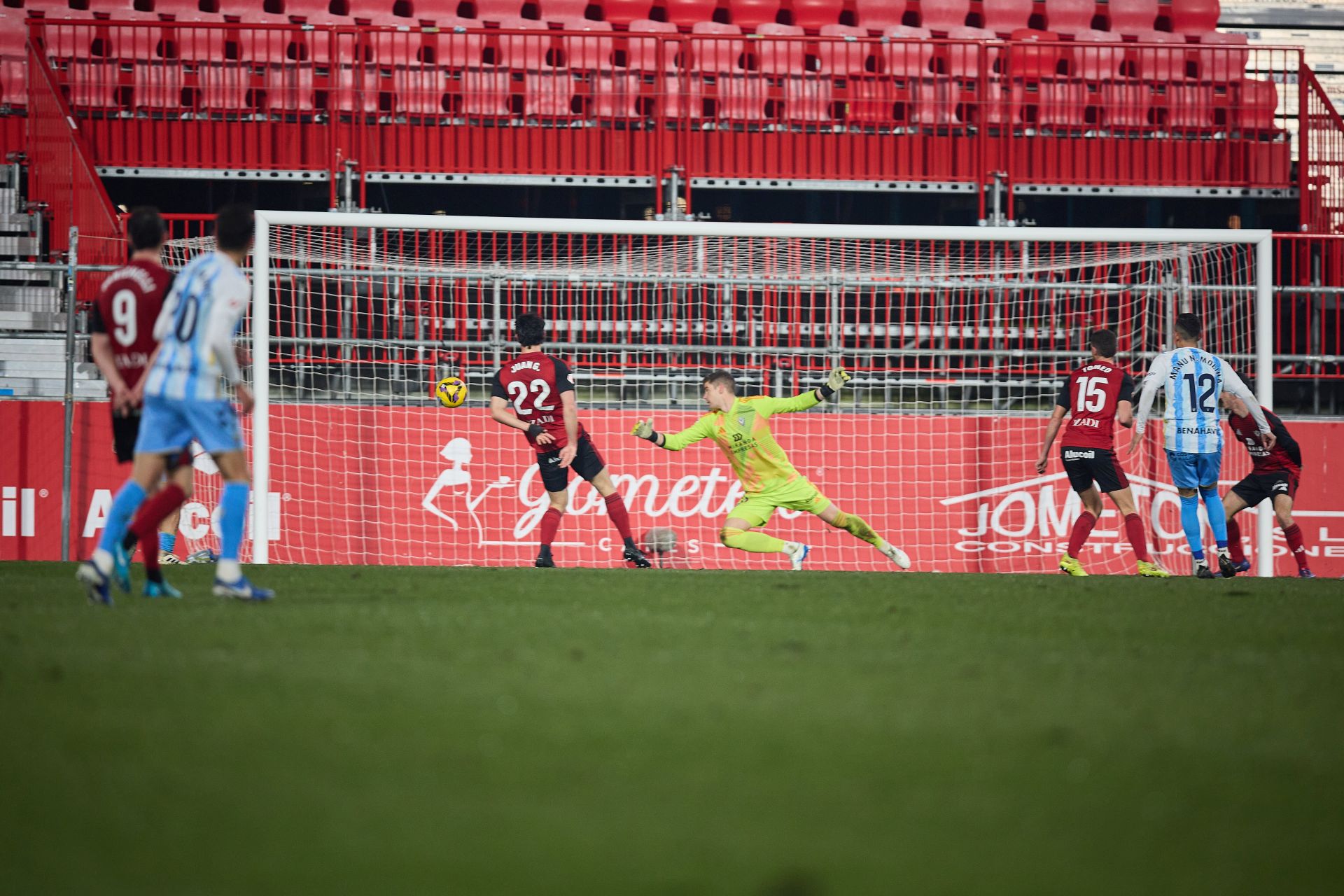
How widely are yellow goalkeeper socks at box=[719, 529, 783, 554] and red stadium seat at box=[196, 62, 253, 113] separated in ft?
27.1

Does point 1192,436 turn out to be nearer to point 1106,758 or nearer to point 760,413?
point 760,413

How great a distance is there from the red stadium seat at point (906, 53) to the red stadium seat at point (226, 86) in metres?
7.10

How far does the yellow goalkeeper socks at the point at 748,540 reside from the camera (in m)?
10.1

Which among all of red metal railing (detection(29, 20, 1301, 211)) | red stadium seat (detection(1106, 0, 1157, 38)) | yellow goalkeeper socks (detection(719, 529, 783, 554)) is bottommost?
yellow goalkeeper socks (detection(719, 529, 783, 554))

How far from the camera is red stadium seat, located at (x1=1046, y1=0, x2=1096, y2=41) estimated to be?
18672 mm

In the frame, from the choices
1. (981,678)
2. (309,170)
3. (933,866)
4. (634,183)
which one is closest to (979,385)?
(634,183)

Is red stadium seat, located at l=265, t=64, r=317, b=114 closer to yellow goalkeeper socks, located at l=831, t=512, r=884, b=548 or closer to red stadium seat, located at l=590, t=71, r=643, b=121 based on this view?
red stadium seat, located at l=590, t=71, r=643, b=121

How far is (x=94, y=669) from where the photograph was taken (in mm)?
4191

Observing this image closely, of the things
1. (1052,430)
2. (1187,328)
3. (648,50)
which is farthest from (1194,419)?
(648,50)

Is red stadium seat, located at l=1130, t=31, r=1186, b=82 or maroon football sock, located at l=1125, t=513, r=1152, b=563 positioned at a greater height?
red stadium seat, located at l=1130, t=31, r=1186, b=82

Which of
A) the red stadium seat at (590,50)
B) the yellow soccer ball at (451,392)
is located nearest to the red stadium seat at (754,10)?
the red stadium seat at (590,50)

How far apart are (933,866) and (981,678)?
2.02 metres

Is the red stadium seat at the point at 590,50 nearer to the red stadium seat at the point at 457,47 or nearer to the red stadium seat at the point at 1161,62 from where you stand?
the red stadium seat at the point at 457,47

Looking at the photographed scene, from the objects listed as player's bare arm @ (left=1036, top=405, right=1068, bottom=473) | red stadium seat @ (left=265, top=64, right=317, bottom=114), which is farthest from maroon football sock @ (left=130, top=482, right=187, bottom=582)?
red stadium seat @ (left=265, top=64, right=317, bottom=114)
